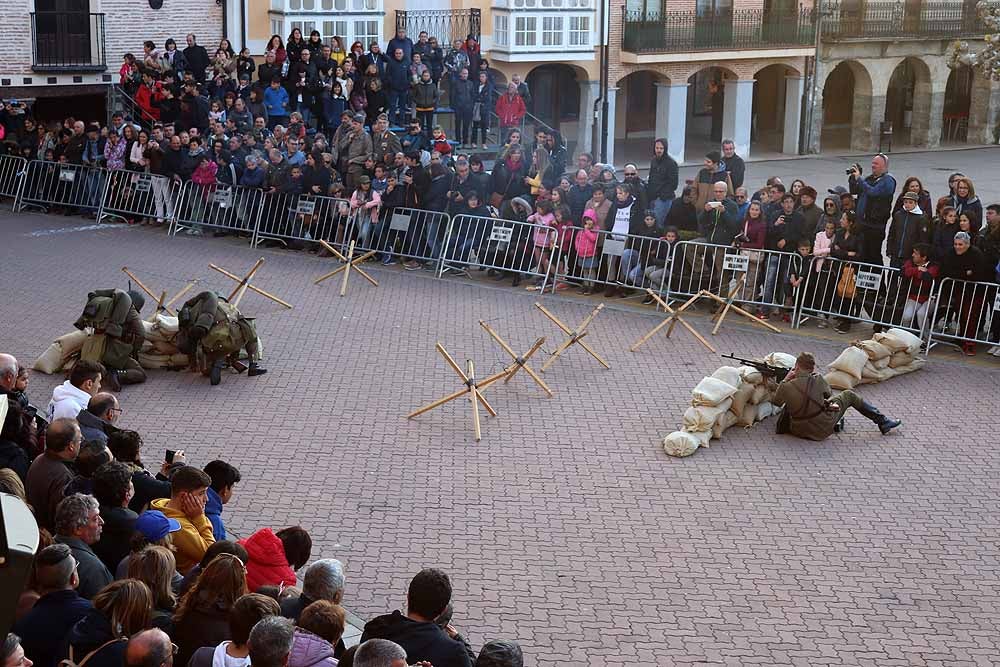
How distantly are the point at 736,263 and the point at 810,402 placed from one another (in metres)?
4.71

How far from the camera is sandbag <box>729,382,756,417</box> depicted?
14.1 meters

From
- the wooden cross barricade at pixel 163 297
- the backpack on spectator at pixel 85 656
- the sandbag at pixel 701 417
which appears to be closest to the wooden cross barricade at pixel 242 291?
the wooden cross barricade at pixel 163 297

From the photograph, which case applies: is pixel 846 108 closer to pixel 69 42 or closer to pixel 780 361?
pixel 69 42

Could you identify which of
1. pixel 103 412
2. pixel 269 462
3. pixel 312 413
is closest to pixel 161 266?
pixel 312 413

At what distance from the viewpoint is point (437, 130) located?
86.1 feet

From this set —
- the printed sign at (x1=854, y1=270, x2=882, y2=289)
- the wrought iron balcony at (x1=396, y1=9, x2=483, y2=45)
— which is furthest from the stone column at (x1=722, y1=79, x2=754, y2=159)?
the printed sign at (x1=854, y1=270, x2=882, y2=289)

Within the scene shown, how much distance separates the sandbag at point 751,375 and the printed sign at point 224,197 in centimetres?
1091

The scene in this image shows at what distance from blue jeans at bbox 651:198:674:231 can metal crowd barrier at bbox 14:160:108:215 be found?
9719mm

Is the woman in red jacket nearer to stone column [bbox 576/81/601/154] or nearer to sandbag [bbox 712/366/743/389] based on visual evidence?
sandbag [bbox 712/366/743/389]

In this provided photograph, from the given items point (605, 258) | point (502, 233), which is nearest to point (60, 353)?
point (502, 233)

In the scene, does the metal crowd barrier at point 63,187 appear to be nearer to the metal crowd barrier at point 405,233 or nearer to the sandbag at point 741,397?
the metal crowd barrier at point 405,233

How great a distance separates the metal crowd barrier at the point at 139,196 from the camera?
2347cm

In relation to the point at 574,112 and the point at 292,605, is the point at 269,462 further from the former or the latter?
the point at 574,112

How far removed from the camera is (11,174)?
997 inches
